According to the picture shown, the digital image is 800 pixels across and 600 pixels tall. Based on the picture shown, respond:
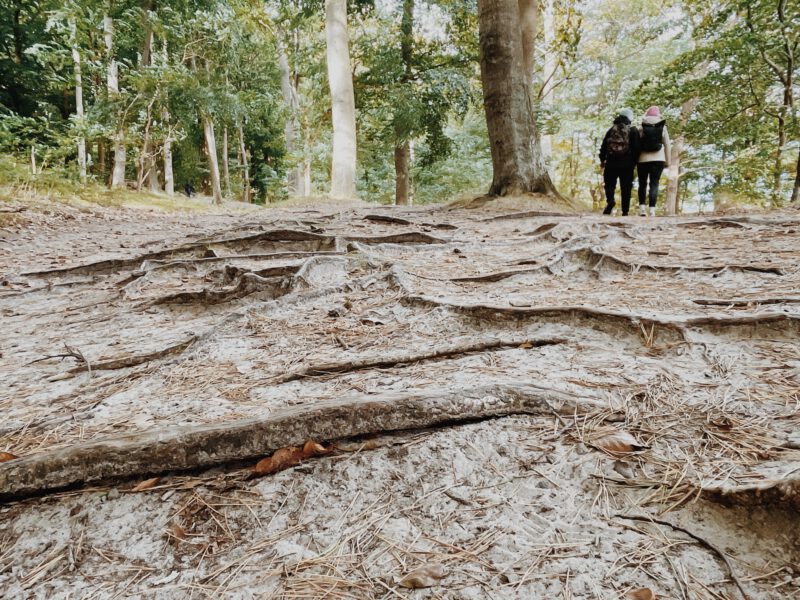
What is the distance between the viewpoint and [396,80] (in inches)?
500

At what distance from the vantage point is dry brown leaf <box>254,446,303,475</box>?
1357 mm

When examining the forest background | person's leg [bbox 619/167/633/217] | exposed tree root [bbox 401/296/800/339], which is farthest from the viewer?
the forest background

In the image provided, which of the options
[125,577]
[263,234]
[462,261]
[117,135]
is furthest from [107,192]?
[125,577]

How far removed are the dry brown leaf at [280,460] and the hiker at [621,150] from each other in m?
7.16

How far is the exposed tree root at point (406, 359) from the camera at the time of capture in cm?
203

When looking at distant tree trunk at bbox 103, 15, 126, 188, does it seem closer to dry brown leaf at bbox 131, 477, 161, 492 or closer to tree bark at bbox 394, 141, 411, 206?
tree bark at bbox 394, 141, 411, 206

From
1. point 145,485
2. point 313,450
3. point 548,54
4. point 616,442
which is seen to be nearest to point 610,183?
point 616,442

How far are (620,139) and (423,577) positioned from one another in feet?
24.2

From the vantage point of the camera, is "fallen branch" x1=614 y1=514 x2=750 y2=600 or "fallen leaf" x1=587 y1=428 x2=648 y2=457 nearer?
"fallen branch" x1=614 y1=514 x2=750 y2=600

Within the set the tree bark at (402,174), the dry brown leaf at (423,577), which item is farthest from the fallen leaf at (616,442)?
the tree bark at (402,174)

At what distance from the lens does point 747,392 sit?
5.11 ft

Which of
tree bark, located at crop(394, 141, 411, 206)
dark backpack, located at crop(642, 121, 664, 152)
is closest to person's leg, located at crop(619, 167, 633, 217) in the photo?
dark backpack, located at crop(642, 121, 664, 152)

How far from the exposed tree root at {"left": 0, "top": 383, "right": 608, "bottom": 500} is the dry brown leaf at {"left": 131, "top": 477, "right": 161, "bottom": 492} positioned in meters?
0.03

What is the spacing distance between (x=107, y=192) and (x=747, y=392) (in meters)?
13.0
